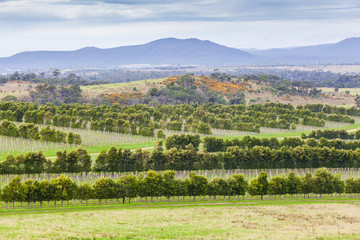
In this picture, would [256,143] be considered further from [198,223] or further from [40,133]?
[40,133]

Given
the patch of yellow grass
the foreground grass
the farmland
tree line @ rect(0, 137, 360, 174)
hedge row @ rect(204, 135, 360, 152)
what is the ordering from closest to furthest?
1. the patch of yellow grass
2. the foreground grass
3. the farmland
4. tree line @ rect(0, 137, 360, 174)
5. hedge row @ rect(204, 135, 360, 152)

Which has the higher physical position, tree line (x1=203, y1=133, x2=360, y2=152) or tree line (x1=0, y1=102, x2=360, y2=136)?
tree line (x1=0, y1=102, x2=360, y2=136)

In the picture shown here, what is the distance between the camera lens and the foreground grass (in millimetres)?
52634


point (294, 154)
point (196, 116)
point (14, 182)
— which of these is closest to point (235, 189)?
point (294, 154)

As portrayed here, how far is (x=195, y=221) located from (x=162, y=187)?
17.7 metres

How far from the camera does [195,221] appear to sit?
203 ft

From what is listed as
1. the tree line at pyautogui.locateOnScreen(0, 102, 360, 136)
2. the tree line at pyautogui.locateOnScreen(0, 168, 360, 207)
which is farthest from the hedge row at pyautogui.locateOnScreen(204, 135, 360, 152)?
the tree line at pyautogui.locateOnScreen(0, 168, 360, 207)

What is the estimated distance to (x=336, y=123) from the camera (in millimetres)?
187625

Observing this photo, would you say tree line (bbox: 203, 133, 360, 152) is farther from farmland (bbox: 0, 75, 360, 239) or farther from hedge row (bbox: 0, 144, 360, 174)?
hedge row (bbox: 0, 144, 360, 174)

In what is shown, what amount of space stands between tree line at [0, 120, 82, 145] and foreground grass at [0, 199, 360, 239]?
163 feet

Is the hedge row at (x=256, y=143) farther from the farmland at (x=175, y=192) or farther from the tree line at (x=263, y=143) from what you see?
the farmland at (x=175, y=192)

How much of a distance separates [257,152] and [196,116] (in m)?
75.8

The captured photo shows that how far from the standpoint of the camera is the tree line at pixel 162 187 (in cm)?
7262

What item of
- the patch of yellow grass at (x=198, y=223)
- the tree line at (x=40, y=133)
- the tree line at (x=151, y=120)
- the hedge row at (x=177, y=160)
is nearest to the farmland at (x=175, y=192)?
the patch of yellow grass at (x=198, y=223)
